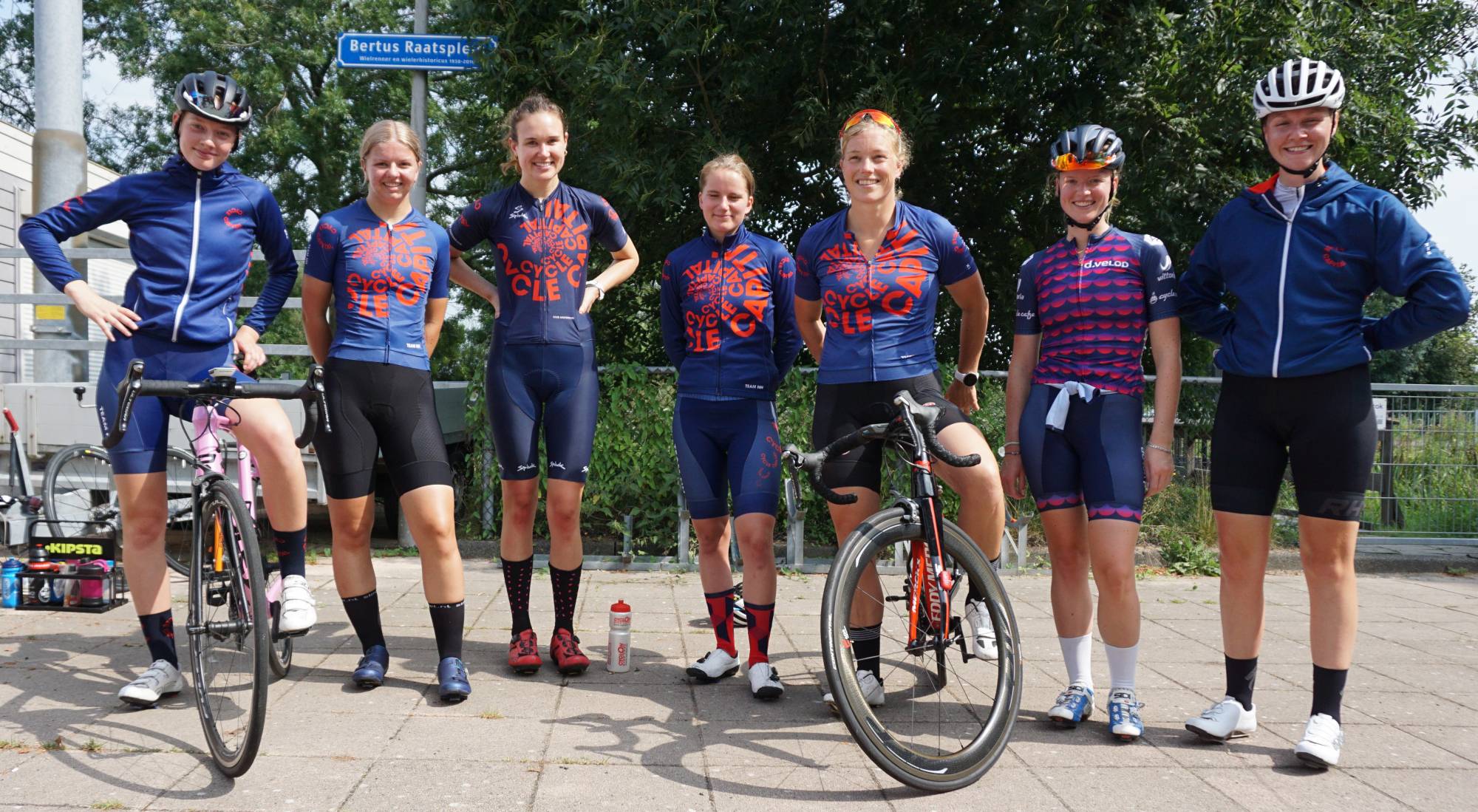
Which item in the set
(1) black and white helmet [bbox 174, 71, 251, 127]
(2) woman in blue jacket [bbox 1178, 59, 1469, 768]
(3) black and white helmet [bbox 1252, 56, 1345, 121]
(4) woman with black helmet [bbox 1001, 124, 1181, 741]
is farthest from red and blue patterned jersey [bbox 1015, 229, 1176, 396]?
(1) black and white helmet [bbox 174, 71, 251, 127]

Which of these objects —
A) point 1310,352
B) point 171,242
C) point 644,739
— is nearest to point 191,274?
point 171,242

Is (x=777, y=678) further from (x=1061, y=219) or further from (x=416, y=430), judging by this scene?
(x=1061, y=219)

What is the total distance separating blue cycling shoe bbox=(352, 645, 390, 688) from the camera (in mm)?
4027

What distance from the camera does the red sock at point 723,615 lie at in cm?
437

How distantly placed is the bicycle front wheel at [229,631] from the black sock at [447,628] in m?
0.88

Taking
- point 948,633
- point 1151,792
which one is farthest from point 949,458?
point 1151,792

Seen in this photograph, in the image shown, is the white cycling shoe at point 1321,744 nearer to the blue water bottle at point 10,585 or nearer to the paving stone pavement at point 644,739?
the paving stone pavement at point 644,739

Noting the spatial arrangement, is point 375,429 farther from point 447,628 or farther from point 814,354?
point 814,354

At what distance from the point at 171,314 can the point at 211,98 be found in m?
0.80

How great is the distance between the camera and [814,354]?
14.4 ft

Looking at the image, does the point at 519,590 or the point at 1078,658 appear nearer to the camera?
the point at 1078,658

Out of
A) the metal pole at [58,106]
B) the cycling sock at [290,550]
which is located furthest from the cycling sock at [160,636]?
the metal pole at [58,106]

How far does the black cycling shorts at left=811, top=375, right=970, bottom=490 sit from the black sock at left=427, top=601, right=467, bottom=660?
1551mm

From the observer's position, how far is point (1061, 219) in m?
9.44
